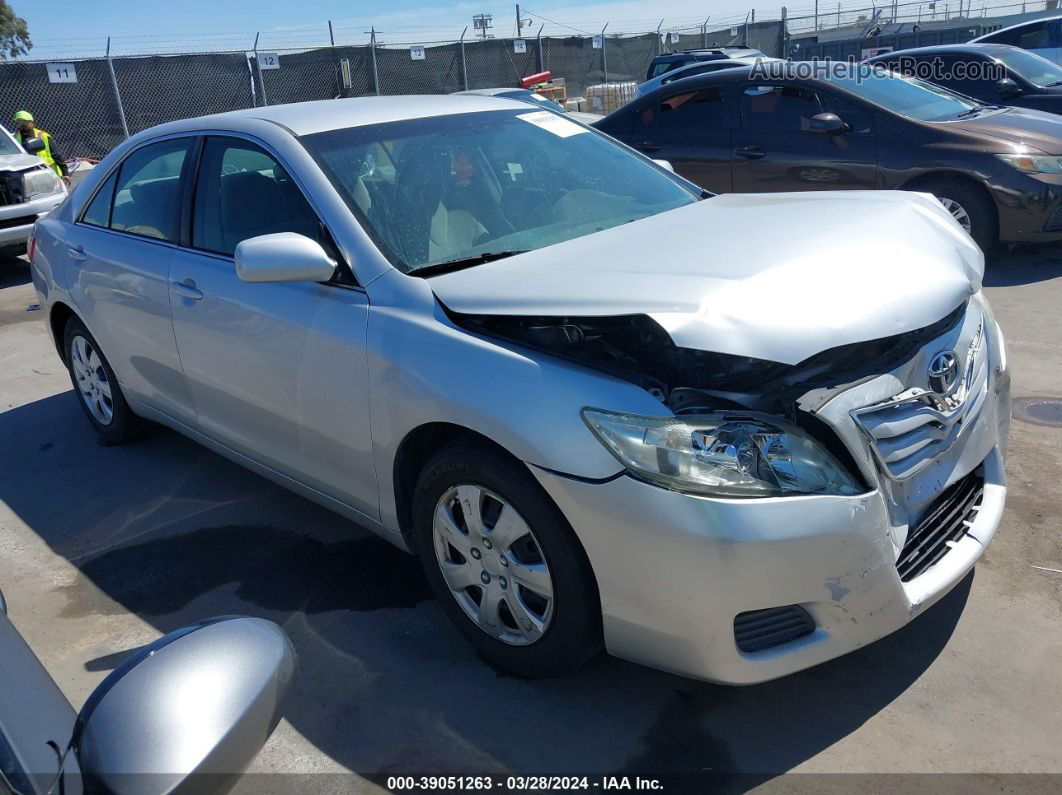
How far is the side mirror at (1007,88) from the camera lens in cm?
988

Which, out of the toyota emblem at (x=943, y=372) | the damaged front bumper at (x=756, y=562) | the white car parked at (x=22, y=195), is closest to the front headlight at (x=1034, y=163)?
the toyota emblem at (x=943, y=372)

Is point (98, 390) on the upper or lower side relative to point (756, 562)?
lower

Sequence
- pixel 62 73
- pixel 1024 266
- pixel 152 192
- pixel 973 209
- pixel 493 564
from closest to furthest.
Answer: pixel 493 564 → pixel 152 192 → pixel 973 209 → pixel 1024 266 → pixel 62 73

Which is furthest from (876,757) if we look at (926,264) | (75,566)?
(75,566)

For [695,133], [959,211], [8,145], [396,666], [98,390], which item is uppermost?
[8,145]

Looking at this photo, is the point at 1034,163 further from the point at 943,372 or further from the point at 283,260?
the point at 283,260

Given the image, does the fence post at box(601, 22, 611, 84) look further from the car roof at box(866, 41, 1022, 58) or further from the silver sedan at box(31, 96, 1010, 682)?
the silver sedan at box(31, 96, 1010, 682)

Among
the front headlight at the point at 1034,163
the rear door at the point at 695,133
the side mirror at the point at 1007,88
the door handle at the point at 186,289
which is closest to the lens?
the door handle at the point at 186,289

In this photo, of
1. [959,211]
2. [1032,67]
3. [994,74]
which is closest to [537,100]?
[959,211]

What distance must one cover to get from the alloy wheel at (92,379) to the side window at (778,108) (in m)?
5.62

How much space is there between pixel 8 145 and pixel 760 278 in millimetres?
11282

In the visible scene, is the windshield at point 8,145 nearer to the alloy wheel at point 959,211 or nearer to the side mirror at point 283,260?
the side mirror at point 283,260

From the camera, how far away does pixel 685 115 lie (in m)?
8.26

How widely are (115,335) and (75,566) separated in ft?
3.83
